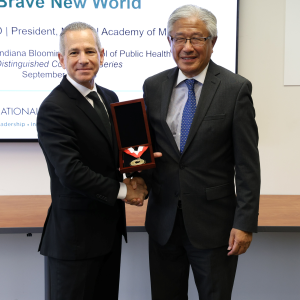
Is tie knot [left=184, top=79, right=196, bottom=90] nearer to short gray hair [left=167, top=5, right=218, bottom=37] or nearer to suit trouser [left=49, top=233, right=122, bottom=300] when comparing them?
short gray hair [left=167, top=5, right=218, bottom=37]

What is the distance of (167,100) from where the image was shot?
152cm

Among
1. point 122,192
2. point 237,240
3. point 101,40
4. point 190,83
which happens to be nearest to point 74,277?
point 122,192

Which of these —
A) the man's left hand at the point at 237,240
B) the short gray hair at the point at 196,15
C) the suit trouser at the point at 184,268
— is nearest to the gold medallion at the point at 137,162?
the suit trouser at the point at 184,268

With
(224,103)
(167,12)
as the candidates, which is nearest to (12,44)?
(167,12)

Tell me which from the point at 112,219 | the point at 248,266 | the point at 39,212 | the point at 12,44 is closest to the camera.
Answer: the point at 112,219

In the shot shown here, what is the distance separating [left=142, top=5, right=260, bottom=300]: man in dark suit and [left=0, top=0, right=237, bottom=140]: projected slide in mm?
929

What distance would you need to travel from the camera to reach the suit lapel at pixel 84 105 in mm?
1484

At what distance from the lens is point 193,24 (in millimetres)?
1434

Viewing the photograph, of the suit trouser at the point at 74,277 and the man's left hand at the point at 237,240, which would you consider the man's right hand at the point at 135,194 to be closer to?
the suit trouser at the point at 74,277

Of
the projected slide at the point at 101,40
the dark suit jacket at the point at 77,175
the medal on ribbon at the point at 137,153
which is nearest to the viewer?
the dark suit jacket at the point at 77,175

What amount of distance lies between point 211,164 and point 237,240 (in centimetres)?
34

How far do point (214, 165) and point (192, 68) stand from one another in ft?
1.40

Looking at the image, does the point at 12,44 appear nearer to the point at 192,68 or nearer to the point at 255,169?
the point at 192,68

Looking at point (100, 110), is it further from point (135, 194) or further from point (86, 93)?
point (135, 194)
